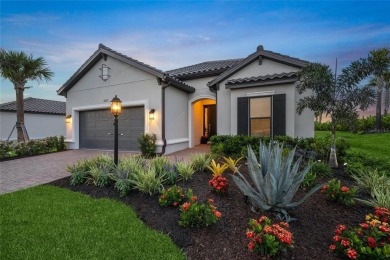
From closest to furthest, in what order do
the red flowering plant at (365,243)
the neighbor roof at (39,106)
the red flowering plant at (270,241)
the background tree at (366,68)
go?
the red flowering plant at (365,243)
the red flowering plant at (270,241)
the background tree at (366,68)
the neighbor roof at (39,106)

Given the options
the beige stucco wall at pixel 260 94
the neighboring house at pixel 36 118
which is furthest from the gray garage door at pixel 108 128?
the neighboring house at pixel 36 118

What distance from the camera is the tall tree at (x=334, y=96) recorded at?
6.25 metres

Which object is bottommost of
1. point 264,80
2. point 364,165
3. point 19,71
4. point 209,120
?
point 364,165

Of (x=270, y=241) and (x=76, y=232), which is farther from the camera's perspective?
(x=76, y=232)

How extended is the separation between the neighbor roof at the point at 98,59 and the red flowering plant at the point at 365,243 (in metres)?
9.01

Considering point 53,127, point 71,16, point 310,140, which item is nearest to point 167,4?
point 71,16

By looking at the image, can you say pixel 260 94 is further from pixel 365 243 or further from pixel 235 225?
pixel 365 243

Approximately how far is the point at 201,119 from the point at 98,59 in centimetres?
751

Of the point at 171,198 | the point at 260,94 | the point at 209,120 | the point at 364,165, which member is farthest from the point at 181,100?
the point at 364,165

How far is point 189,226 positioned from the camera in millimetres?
3168

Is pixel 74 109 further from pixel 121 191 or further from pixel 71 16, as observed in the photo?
pixel 121 191

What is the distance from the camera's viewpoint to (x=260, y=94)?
9.43 m

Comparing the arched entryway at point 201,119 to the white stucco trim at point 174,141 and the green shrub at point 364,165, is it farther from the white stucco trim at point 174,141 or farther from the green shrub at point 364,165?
the green shrub at point 364,165

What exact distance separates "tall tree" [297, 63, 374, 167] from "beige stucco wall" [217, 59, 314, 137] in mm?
2147
